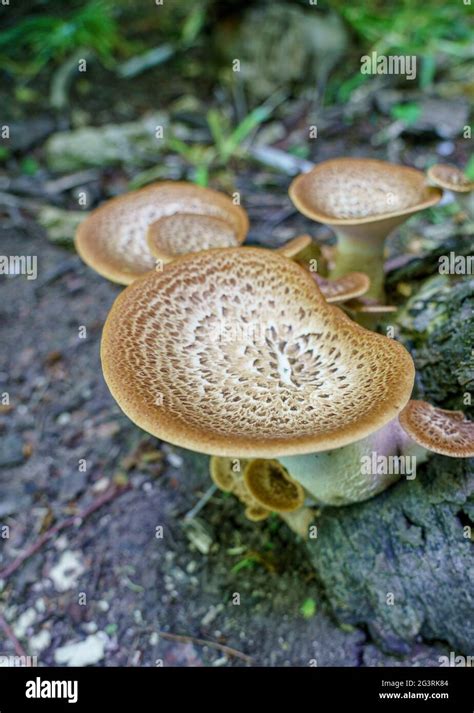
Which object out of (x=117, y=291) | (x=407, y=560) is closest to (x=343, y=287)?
(x=407, y=560)

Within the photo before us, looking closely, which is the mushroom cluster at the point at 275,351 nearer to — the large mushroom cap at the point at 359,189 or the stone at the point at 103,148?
the large mushroom cap at the point at 359,189

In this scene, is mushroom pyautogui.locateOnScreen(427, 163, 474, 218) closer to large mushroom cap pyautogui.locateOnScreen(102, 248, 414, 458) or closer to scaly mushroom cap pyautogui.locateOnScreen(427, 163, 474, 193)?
scaly mushroom cap pyautogui.locateOnScreen(427, 163, 474, 193)

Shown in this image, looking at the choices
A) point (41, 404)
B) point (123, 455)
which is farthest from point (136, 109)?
point (123, 455)

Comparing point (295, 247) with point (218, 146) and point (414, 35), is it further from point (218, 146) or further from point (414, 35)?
point (414, 35)

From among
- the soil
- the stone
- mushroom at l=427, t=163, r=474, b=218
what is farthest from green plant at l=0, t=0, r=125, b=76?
mushroom at l=427, t=163, r=474, b=218

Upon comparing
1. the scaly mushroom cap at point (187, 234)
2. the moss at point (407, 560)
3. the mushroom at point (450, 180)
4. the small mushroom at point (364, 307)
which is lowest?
the moss at point (407, 560)

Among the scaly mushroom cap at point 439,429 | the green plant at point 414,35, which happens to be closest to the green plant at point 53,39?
the green plant at point 414,35
